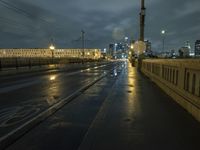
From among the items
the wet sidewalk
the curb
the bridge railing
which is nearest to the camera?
the wet sidewalk

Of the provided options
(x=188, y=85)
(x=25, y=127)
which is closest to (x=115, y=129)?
(x=25, y=127)

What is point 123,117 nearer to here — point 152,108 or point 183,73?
point 152,108

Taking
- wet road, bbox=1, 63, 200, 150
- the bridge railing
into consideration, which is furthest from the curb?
the bridge railing

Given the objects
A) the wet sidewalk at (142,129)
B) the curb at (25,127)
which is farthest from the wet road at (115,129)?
the curb at (25,127)

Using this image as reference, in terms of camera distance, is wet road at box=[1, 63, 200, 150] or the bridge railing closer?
wet road at box=[1, 63, 200, 150]

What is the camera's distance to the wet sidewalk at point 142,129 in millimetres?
5855

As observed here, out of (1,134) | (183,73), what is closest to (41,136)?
(1,134)

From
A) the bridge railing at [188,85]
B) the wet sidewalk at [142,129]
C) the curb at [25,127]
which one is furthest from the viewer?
the bridge railing at [188,85]

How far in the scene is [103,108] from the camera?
10.1 meters

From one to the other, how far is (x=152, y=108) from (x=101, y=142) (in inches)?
177

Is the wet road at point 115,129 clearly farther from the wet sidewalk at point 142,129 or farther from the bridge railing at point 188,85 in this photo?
the bridge railing at point 188,85

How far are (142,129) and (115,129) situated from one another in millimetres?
622

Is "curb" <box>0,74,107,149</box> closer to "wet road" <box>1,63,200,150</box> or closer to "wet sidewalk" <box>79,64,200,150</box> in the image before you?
"wet road" <box>1,63,200,150</box>

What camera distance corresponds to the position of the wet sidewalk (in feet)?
19.2
